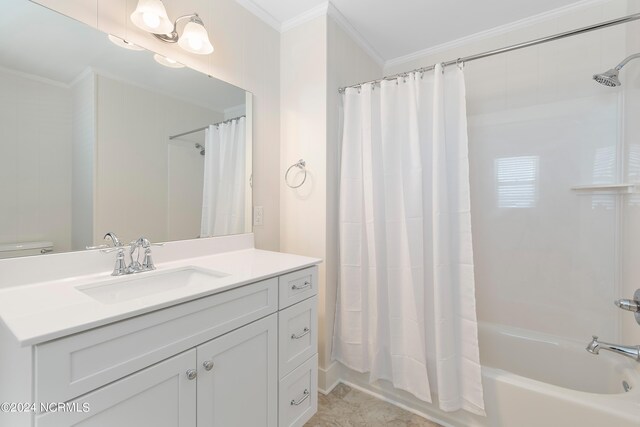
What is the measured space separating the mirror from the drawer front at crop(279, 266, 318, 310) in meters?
0.60

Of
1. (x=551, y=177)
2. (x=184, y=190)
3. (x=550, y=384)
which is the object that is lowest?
(x=550, y=384)

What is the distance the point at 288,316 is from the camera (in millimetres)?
1210

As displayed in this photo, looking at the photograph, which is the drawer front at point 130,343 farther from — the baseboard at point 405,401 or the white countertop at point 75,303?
the baseboard at point 405,401

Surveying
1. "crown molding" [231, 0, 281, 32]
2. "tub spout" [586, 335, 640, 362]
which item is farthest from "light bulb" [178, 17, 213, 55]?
"tub spout" [586, 335, 640, 362]

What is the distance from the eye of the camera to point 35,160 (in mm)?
991

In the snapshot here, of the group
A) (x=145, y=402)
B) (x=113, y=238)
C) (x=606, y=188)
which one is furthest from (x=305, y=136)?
(x=606, y=188)

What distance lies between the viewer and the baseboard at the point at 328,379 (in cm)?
173

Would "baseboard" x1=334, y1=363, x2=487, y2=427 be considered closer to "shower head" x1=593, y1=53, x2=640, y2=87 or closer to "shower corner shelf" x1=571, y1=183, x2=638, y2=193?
"shower corner shelf" x1=571, y1=183, x2=638, y2=193

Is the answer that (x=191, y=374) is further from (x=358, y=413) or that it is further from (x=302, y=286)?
(x=358, y=413)

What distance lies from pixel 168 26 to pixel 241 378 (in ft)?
5.05

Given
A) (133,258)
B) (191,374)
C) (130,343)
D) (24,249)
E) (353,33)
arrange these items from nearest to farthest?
(130,343)
(191,374)
(24,249)
(133,258)
(353,33)

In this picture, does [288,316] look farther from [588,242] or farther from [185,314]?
[588,242]

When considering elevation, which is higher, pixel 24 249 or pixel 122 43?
pixel 122 43

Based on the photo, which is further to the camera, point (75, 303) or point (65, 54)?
point (65, 54)
